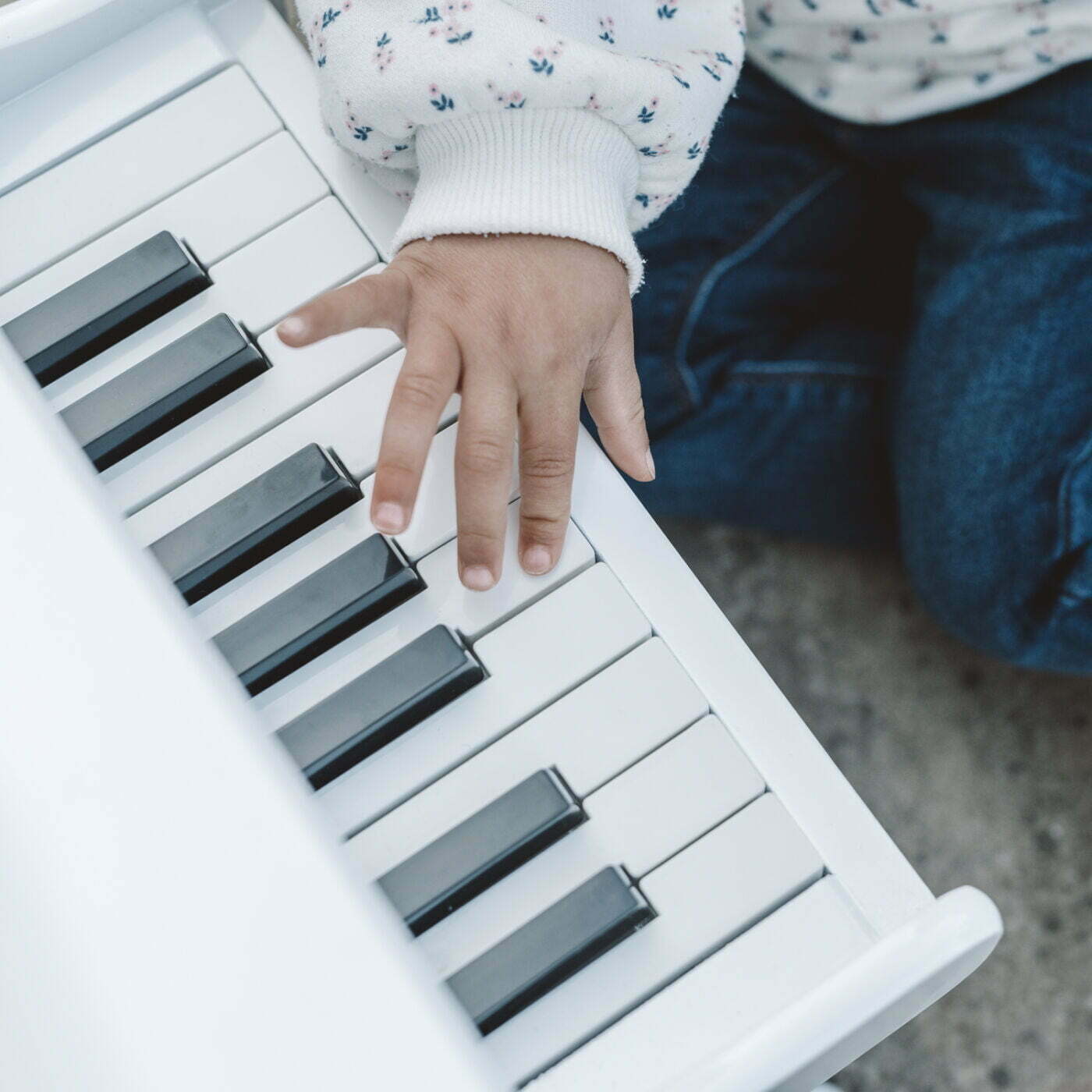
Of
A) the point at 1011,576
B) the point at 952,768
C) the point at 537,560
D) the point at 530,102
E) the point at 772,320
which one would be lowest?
the point at 952,768

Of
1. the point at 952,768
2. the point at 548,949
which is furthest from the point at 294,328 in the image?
the point at 952,768

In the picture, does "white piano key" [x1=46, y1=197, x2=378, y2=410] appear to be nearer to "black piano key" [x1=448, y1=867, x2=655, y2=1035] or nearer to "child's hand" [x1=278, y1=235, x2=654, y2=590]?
"child's hand" [x1=278, y1=235, x2=654, y2=590]

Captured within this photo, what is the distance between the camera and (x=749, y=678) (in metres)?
0.48

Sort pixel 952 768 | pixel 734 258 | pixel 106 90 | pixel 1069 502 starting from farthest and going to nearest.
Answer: pixel 952 768, pixel 734 258, pixel 1069 502, pixel 106 90

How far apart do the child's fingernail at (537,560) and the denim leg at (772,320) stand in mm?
422

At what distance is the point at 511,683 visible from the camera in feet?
1.56

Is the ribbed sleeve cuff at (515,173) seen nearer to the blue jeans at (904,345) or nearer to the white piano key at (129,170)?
the white piano key at (129,170)

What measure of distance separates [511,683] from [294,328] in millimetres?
173

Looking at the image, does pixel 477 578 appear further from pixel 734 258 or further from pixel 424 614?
pixel 734 258

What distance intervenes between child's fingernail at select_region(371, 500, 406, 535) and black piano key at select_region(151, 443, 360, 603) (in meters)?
0.02

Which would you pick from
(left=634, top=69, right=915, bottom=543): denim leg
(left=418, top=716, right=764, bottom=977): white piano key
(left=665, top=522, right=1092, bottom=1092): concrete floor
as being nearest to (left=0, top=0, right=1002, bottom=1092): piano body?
(left=418, top=716, right=764, bottom=977): white piano key

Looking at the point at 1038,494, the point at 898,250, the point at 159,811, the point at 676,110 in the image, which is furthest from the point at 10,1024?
the point at 898,250

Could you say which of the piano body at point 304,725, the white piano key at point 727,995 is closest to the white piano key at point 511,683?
the piano body at point 304,725

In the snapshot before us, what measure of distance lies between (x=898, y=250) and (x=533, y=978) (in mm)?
734
